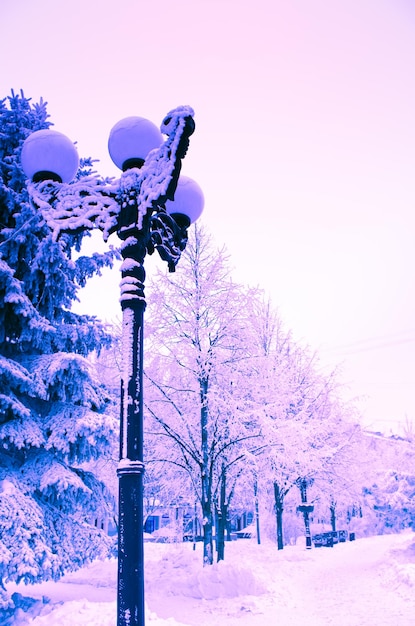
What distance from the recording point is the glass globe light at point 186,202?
411 cm

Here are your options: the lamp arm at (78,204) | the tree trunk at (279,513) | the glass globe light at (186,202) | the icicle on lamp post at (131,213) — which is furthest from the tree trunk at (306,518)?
the lamp arm at (78,204)

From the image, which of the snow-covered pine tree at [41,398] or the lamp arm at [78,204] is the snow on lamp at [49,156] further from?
the snow-covered pine tree at [41,398]

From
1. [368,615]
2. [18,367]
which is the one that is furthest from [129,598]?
[368,615]

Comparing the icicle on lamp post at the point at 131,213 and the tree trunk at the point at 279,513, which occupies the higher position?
the icicle on lamp post at the point at 131,213

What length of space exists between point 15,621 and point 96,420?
312 cm

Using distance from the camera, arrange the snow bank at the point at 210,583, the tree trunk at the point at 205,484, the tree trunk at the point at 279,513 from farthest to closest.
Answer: the tree trunk at the point at 279,513 → the tree trunk at the point at 205,484 → the snow bank at the point at 210,583

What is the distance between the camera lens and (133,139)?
12.1 ft

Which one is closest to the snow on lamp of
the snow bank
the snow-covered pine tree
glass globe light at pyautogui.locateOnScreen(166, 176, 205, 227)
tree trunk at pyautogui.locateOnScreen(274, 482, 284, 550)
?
glass globe light at pyautogui.locateOnScreen(166, 176, 205, 227)

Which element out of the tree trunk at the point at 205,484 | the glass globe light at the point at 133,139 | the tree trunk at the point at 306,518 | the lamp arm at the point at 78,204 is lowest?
the tree trunk at the point at 306,518

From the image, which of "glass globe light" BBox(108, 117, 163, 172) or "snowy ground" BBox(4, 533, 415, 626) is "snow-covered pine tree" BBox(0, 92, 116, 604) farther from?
"glass globe light" BBox(108, 117, 163, 172)

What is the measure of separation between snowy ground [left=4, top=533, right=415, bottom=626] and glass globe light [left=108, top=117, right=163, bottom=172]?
5.96m

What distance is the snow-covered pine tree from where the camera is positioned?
726 centimetres

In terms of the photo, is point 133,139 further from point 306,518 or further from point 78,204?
point 306,518

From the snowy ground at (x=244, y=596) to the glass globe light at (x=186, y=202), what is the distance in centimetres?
544
